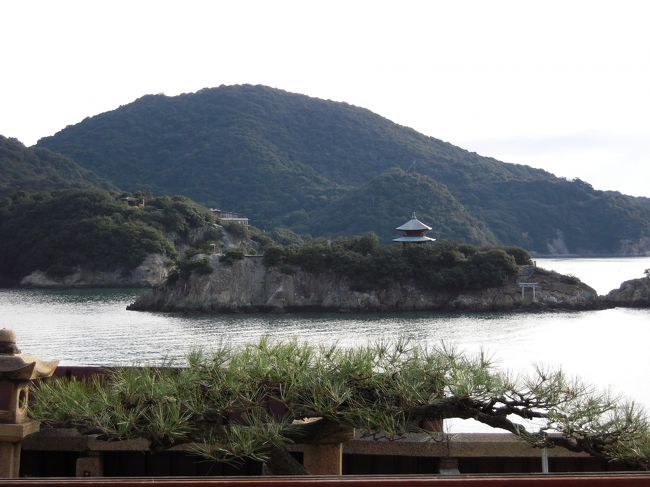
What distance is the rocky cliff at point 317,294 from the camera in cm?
5338

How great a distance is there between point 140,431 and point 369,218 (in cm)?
9263

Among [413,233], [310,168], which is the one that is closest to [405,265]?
[413,233]

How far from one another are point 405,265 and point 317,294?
6141 mm

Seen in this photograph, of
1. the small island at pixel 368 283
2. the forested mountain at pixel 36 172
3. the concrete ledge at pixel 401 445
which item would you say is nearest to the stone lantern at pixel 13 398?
the concrete ledge at pixel 401 445

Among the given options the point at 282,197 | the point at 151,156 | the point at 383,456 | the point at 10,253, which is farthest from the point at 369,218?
the point at 383,456

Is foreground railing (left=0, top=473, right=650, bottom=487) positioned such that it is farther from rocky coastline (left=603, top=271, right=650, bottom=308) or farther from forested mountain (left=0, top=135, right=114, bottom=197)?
forested mountain (left=0, top=135, right=114, bottom=197)

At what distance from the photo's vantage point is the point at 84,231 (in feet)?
250

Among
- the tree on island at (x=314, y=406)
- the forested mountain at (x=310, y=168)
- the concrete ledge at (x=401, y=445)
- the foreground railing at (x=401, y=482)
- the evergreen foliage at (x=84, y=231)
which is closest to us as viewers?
the foreground railing at (x=401, y=482)

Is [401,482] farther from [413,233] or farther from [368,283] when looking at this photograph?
[413,233]

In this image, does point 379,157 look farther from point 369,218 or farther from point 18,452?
point 18,452

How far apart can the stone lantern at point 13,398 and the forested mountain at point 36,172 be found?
96.2 metres

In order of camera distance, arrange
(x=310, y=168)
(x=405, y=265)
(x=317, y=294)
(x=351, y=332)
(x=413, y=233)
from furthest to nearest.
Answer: (x=310, y=168), (x=413, y=233), (x=405, y=265), (x=317, y=294), (x=351, y=332)

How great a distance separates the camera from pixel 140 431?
563 centimetres

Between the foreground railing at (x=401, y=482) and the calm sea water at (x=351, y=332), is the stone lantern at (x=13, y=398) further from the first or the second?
the calm sea water at (x=351, y=332)
